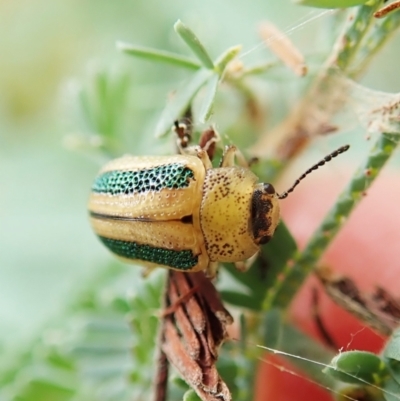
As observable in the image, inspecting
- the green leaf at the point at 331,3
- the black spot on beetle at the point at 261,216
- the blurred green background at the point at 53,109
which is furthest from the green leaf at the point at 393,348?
the blurred green background at the point at 53,109

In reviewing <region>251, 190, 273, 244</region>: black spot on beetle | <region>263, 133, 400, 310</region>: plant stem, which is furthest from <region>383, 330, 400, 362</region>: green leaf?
<region>251, 190, 273, 244</region>: black spot on beetle

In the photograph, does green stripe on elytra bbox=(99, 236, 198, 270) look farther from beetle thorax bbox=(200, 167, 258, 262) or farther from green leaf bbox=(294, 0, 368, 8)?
green leaf bbox=(294, 0, 368, 8)

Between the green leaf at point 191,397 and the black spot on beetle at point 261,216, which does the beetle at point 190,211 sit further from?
the green leaf at point 191,397

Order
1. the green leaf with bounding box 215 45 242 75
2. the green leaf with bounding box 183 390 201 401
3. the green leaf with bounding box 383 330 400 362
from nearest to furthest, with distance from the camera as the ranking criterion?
the green leaf with bounding box 383 330 400 362
the green leaf with bounding box 183 390 201 401
the green leaf with bounding box 215 45 242 75

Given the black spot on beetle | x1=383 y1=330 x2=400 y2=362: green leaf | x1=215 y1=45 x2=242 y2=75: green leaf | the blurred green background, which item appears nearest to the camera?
x1=383 y1=330 x2=400 y2=362: green leaf

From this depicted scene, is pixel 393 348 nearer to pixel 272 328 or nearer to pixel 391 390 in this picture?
pixel 391 390
